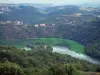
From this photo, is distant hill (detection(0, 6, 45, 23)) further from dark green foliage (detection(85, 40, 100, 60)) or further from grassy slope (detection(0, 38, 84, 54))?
dark green foliage (detection(85, 40, 100, 60))

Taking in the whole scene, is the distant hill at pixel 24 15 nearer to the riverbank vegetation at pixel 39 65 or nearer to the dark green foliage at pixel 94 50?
the dark green foliage at pixel 94 50

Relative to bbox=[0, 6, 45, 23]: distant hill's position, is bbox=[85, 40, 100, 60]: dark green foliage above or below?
above

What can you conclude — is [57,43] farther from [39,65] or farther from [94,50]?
[39,65]

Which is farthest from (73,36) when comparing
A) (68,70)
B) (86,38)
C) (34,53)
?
(68,70)

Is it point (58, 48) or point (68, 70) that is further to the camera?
point (58, 48)

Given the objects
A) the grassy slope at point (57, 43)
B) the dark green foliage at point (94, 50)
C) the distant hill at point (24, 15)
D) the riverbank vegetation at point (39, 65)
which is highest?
the riverbank vegetation at point (39, 65)

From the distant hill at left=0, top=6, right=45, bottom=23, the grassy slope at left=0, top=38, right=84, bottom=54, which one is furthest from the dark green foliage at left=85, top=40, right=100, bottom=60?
the distant hill at left=0, top=6, right=45, bottom=23

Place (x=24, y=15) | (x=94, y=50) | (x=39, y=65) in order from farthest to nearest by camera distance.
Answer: (x=24, y=15), (x=94, y=50), (x=39, y=65)

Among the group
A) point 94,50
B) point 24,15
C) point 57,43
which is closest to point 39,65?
point 94,50

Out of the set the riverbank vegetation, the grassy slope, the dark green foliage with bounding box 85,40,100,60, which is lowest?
the grassy slope

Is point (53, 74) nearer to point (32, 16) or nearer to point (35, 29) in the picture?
point (35, 29)

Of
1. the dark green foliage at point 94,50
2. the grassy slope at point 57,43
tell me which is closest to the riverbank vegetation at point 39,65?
the dark green foliage at point 94,50
